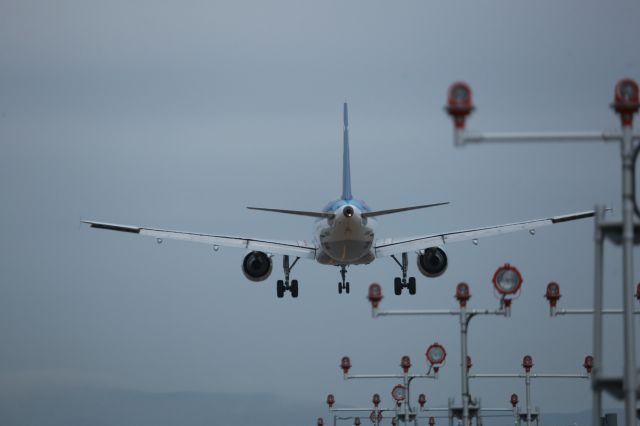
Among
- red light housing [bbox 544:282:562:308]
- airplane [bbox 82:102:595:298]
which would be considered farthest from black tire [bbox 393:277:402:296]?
red light housing [bbox 544:282:562:308]

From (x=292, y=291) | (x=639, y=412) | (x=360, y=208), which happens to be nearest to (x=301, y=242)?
(x=292, y=291)

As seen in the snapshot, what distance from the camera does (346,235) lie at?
89750 millimetres

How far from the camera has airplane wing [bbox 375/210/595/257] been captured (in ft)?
331

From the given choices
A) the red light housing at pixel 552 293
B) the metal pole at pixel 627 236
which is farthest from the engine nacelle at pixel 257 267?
the metal pole at pixel 627 236

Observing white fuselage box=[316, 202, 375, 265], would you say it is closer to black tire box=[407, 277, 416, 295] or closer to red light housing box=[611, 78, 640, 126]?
black tire box=[407, 277, 416, 295]

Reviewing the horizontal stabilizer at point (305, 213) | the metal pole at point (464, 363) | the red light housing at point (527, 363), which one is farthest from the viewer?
the red light housing at point (527, 363)

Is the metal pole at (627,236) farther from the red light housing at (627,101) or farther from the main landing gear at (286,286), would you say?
the main landing gear at (286,286)

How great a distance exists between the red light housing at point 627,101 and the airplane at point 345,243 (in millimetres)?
48607

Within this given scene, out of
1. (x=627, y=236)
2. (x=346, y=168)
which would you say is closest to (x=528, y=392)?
(x=346, y=168)

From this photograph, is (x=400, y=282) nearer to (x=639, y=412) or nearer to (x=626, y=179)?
(x=639, y=412)

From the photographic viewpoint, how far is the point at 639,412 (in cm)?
5653

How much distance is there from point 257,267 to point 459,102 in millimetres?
59400

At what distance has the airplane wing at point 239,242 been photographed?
3947 inches

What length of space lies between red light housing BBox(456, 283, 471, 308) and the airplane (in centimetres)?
3329
